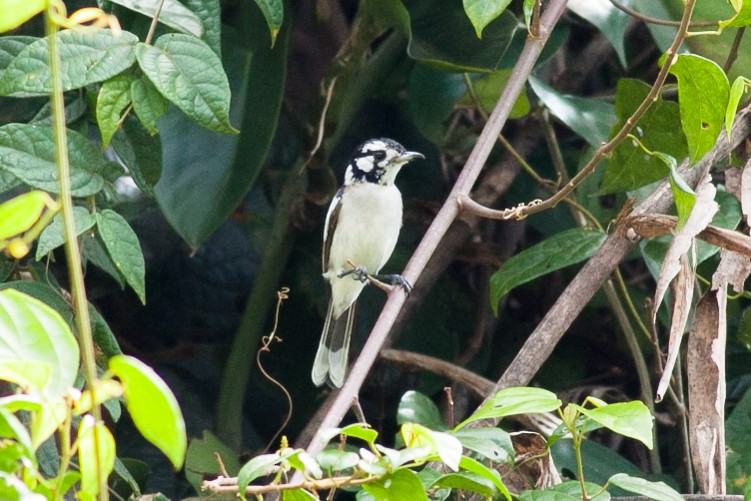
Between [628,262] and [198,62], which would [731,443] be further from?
[198,62]

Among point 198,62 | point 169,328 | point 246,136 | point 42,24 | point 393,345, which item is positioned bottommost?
point 169,328

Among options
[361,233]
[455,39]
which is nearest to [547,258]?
[455,39]

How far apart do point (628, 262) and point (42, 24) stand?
7.06 feet

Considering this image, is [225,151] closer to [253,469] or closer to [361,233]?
[361,233]

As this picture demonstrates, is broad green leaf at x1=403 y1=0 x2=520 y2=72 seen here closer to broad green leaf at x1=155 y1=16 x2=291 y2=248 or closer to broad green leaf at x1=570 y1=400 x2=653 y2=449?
broad green leaf at x1=155 y1=16 x2=291 y2=248

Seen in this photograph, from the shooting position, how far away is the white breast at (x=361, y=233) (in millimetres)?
3371

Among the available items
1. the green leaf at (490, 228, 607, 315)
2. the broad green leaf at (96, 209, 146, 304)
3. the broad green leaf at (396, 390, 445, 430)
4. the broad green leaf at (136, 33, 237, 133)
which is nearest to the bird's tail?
the broad green leaf at (396, 390, 445, 430)

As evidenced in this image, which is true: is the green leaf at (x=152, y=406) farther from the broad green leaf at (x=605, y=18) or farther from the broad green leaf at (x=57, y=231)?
the broad green leaf at (x=605, y=18)

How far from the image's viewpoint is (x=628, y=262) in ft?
11.8

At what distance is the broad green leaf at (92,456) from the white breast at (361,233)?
2272 millimetres

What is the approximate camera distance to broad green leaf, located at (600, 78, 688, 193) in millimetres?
2377

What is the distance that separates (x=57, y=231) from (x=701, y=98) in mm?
1202

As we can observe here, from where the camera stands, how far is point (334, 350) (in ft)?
10.9

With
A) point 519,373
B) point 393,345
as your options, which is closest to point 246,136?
point 393,345
